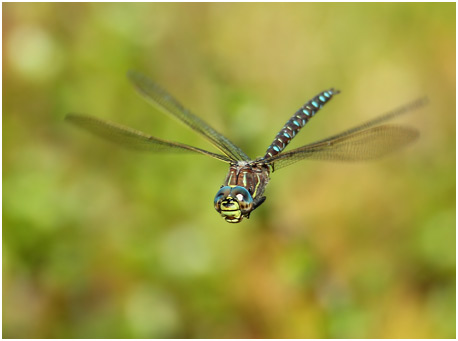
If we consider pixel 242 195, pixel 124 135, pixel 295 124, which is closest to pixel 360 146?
pixel 295 124

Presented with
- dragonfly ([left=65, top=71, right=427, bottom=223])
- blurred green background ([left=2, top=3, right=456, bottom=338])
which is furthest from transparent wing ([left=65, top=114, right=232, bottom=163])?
blurred green background ([left=2, top=3, right=456, bottom=338])

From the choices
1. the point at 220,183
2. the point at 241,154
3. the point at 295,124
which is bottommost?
the point at 241,154

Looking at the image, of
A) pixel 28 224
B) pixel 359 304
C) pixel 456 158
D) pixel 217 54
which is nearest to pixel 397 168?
pixel 456 158

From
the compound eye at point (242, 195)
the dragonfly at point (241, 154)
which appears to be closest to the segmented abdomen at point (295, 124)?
the dragonfly at point (241, 154)

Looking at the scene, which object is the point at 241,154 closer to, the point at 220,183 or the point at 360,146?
the point at 360,146

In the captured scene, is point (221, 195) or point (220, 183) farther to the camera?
point (220, 183)

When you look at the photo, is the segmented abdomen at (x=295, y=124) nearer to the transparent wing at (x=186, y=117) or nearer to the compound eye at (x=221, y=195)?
the transparent wing at (x=186, y=117)
